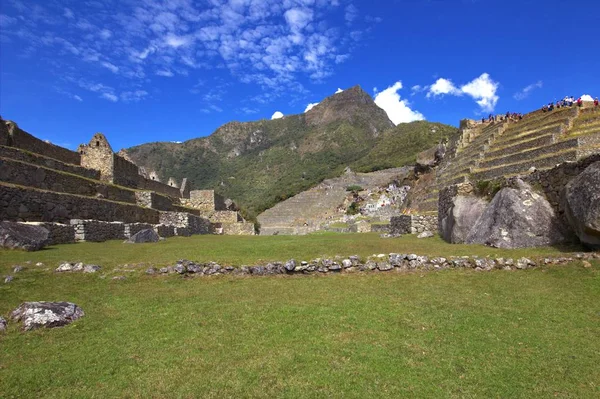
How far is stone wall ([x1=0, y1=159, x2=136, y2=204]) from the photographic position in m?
15.3

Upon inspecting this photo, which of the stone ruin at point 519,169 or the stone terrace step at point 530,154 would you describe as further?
the stone terrace step at point 530,154

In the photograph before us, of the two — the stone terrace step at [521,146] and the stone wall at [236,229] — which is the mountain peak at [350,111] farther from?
the stone terrace step at [521,146]

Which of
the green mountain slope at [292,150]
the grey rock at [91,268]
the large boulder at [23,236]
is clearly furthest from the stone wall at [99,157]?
the green mountain slope at [292,150]

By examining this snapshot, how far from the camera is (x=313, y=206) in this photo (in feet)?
217

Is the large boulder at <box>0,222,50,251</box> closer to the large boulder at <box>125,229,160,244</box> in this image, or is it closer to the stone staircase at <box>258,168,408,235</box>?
the large boulder at <box>125,229,160,244</box>

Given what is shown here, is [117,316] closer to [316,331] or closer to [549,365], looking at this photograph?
[316,331]

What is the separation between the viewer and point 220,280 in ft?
33.4

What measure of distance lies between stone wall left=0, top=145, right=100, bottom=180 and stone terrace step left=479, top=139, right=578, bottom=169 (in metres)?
26.0

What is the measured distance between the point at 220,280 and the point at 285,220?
167 feet

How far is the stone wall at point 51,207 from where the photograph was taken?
13742mm

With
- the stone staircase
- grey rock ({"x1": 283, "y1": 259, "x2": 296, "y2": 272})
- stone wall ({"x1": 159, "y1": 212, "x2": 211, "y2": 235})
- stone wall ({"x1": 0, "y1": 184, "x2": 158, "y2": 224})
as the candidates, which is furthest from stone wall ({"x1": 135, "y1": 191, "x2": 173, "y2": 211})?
the stone staircase

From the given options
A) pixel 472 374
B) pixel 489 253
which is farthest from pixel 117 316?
pixel 489 253

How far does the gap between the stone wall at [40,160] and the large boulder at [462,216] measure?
1966 cm

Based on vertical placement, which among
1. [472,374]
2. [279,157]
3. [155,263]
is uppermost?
[279,157]
